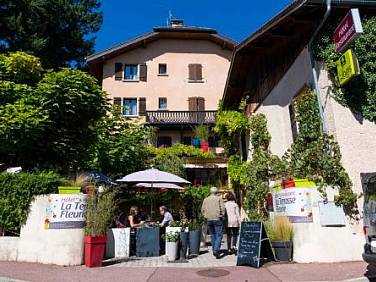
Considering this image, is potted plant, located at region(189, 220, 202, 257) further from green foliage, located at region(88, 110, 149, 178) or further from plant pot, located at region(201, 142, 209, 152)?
plant pot, located at region(201, 142, 209, 152)

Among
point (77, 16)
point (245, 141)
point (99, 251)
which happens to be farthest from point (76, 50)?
point (99, 251)

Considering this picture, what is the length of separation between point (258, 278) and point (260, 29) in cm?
781

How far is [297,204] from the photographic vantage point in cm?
888

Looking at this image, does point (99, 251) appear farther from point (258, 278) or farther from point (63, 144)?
point (63, 144)

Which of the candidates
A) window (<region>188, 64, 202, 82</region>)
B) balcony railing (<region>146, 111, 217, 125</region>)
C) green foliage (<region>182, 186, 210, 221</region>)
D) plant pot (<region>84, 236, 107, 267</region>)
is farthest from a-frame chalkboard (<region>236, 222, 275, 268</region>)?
window (<region>188, 64, 202, 82</region>)

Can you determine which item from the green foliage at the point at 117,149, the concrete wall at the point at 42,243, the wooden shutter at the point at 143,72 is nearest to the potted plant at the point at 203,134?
the wooden shutter at the point at 143,72

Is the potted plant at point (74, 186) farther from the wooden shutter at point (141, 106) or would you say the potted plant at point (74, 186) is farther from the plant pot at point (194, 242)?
the wooden shutter at point (141, 106)

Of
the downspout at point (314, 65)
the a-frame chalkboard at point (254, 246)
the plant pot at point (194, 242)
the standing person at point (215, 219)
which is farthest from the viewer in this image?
the plant pot at point (194, 242)

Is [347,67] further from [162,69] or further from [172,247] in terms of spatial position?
[162,69]

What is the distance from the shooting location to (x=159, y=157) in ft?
71.6

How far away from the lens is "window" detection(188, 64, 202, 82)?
31.8m

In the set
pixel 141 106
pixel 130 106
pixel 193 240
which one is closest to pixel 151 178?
pixel 193 240

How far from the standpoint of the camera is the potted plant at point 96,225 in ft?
29.0

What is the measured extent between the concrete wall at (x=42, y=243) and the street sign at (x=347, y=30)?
772cm
